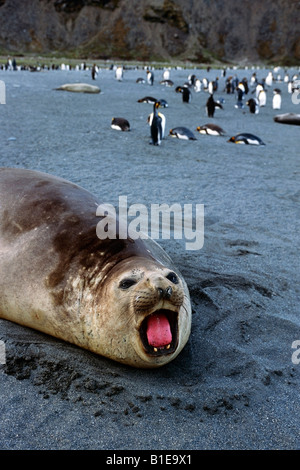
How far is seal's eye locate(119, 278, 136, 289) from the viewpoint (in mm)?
2641

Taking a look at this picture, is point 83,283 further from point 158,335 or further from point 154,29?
point 154,29

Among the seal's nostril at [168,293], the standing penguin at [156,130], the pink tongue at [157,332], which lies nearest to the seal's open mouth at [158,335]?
the pink tongue at [157,332]

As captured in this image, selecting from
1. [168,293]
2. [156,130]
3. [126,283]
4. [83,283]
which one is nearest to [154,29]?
[156,130]

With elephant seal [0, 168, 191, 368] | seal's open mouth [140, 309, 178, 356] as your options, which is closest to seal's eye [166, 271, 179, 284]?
elephant seal [0, 168, 191, 368]

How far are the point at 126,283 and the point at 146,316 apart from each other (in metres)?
0.24

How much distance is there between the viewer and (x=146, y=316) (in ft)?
8.28

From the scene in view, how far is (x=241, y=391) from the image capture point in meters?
2.58

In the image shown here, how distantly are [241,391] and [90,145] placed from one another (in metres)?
8.64

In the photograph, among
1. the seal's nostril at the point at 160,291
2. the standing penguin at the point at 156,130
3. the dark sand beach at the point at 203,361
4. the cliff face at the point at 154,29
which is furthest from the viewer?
the cliff face at the point at 154,29

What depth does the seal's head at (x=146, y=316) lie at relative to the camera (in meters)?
2.49

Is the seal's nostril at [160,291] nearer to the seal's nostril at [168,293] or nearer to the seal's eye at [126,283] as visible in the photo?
the seal's nostril at [168,293]

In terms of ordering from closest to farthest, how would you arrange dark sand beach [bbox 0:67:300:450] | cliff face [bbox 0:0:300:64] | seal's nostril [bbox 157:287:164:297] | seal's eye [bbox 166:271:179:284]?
1. dark sand beach [bbox 0:67:300:450]
2. seal's nostril [bbox 157:287:164:297]
3. seal's eye [bbox 166:271:179:284]
4. cliff face [bbox 0:0:300:64]

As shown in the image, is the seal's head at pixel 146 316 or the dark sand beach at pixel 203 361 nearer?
the dark sand beach at pixel 203 361

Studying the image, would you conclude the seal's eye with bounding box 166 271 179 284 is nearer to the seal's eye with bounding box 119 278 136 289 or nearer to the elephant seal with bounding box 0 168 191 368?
the elephant seal with bounding box 0 168 191 368
